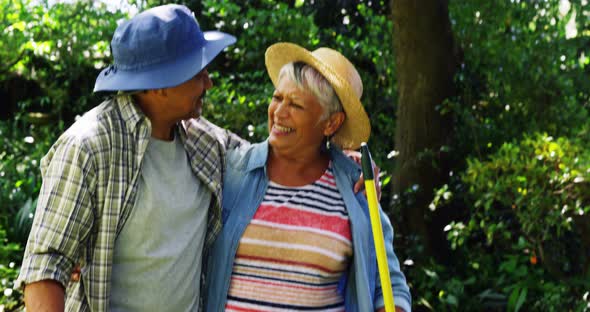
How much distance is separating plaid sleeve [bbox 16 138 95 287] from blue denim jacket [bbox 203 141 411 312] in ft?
1.70

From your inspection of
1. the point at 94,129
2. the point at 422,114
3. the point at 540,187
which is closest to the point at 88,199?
the point at 94,129

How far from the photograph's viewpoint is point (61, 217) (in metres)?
2.34

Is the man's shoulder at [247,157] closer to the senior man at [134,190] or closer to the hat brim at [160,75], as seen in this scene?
the senior man at [134,190]

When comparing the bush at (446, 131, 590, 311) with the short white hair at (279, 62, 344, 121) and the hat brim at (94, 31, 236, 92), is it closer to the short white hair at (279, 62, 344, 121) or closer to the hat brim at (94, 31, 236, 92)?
the short white hair at (279, 62, 344, 121)

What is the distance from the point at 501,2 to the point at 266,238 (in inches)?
126

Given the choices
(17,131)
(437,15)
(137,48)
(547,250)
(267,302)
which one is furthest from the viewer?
(17,131)

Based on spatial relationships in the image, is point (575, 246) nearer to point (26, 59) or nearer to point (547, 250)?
point (547, 250)

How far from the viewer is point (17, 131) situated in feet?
24.0

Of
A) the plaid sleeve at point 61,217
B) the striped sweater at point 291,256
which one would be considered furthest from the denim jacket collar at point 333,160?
the plaid sleeve at point 61,217

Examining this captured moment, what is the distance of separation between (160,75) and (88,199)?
Answer: 15.8 inches

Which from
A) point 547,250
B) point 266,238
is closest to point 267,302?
point 266,238

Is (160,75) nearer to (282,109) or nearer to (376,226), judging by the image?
(282,109)

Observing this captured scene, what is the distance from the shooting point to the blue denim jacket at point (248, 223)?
2.78 m

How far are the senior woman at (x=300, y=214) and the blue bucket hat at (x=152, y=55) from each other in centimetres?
44
